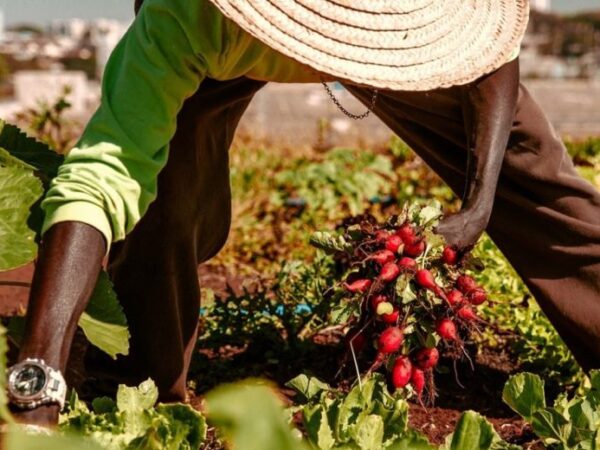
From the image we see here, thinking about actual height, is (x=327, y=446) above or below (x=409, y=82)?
below

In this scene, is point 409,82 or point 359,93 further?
point 359,93

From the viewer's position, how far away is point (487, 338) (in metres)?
3.76

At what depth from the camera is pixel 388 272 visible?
94.5 inches

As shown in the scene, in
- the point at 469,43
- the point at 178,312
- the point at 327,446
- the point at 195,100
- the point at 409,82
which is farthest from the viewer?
the point at 178,312

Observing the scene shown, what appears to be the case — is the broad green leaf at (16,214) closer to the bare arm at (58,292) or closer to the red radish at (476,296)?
the bare arm at (58,292)

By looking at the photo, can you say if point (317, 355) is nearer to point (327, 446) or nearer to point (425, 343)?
point (425, 343)

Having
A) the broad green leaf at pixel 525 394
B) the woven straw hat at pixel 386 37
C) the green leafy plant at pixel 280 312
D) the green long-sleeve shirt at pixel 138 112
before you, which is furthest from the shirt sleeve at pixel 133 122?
the green leafy plant at pixel 280 312

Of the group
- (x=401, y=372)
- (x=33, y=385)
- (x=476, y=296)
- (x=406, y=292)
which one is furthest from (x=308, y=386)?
(x=33, y=385)

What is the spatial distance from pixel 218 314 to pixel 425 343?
1270 millimetres

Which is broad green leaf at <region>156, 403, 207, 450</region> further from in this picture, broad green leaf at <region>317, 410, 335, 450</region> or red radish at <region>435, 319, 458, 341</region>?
red radish at <region>435, 319, 458, 341</region>

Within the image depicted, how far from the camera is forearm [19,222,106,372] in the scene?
2.02 m

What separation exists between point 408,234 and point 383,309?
0.18m

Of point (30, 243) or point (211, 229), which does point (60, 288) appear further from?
point (211, 229)

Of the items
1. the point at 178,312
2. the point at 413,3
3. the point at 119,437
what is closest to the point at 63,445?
the point at 119,437
